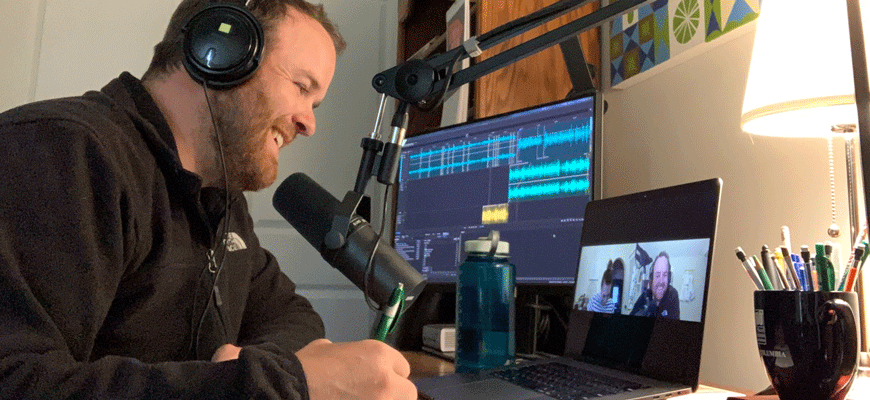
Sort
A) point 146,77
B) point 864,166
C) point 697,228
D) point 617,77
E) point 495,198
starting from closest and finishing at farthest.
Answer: point 864,166, point 697,228, point 146,77, point 495,198, point 617,77

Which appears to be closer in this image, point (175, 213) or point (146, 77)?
point (175, 213)

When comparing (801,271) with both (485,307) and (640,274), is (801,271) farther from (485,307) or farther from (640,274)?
(485,307)

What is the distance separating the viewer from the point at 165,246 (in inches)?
31.9

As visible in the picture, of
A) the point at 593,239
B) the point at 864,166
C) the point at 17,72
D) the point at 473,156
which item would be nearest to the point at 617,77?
the point at 473,156

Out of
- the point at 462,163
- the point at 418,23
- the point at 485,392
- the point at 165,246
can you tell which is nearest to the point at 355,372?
the point at 485,392

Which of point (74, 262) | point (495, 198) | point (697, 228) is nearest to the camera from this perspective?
point (74, 262)

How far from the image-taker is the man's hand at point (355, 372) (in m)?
0.59

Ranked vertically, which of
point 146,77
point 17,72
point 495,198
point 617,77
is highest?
point 17,72

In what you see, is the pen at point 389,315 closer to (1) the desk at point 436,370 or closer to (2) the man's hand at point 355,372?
(2) the man's hand at point 355,372

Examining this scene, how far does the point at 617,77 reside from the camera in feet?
4.84

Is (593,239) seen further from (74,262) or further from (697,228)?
(74,262)

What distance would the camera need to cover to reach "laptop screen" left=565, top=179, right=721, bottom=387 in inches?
30.3

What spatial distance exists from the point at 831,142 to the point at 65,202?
93 centimetres

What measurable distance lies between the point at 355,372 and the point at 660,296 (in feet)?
1.37
